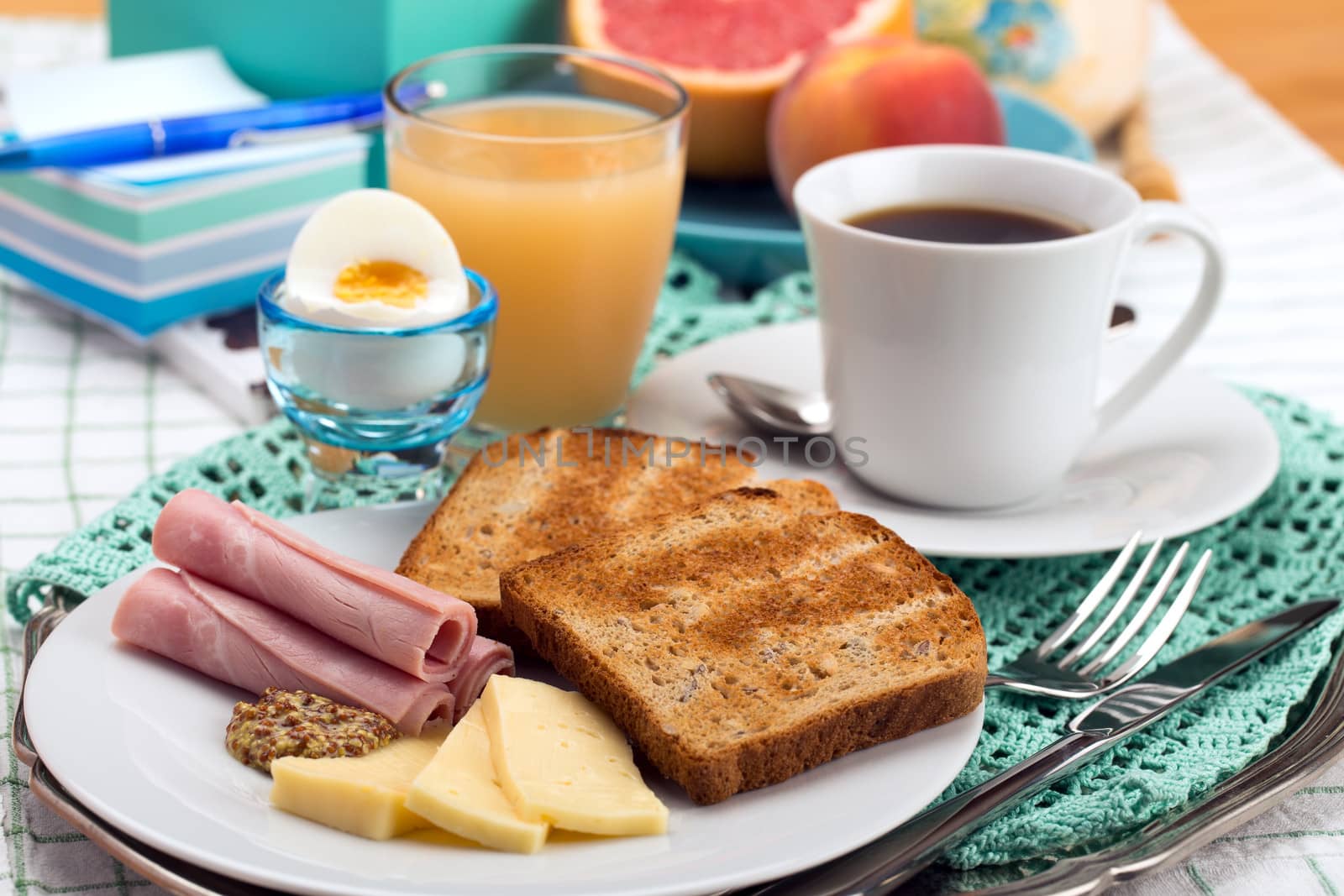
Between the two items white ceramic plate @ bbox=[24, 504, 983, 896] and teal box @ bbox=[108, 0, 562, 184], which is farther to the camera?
teal box @ bbox=[108, 0, 562, 184]

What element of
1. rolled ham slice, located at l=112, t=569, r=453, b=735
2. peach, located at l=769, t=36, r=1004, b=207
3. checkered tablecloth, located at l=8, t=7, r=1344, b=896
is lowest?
checkered tablecloth, located at l=8, t=7, r=1344, b=896

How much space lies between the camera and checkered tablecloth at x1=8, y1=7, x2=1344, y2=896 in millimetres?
1076

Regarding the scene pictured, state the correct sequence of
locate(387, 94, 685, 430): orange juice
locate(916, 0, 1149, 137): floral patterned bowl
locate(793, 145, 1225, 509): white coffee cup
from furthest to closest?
locate(916, 0, 1149, 137): floral patterned bowl < locate(387, 94, 685, 430): orange juice < locate(793, 145, 1225, 509): white coffee cup

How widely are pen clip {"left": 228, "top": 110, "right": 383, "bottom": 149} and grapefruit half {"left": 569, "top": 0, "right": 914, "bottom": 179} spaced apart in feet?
1.44

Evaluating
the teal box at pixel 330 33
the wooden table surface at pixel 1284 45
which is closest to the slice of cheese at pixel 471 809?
the teal box at pixel 330 33

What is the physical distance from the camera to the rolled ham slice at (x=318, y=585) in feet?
3.54

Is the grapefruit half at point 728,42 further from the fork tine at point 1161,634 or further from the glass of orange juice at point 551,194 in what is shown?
the fork tine at point 1161,634

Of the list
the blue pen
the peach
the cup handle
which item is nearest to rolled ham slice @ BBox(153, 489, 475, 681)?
the cup handle

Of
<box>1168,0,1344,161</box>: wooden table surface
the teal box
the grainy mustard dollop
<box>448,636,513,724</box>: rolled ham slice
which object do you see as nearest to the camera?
the grainy mustard dollop

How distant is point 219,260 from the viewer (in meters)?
1.98

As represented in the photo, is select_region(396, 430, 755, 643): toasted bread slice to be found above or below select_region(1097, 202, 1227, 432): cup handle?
below

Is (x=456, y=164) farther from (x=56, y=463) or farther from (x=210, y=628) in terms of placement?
(x=210, y=628)

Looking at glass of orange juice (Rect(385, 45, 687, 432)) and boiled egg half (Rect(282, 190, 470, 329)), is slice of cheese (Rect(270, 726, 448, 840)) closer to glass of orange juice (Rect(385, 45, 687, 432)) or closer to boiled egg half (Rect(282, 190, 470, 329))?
boiled egg half (Rect(282, 190, 470, 329))

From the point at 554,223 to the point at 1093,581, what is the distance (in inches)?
28.4
